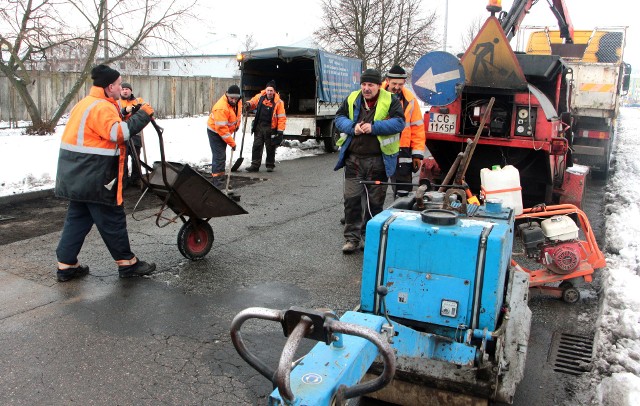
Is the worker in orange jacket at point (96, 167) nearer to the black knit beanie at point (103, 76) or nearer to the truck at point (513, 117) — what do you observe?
the black knit beanie at point (103, 76)

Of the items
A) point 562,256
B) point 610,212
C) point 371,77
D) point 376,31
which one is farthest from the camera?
point 376,31

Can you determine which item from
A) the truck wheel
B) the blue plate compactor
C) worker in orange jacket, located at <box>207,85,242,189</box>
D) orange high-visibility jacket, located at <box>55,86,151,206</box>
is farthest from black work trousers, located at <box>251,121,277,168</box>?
the blue plate compactor

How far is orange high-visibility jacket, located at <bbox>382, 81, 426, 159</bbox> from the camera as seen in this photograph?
6.57 meters

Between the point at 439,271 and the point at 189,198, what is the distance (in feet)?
9.56

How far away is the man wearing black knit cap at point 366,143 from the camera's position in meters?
5.76

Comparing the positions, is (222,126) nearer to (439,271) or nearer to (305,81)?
(439,271)

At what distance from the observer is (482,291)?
3.00 m

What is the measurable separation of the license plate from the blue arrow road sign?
4.43 feet

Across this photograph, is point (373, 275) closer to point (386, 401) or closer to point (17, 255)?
point (386, 401)

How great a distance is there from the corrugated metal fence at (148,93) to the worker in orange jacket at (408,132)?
16339 millimetres

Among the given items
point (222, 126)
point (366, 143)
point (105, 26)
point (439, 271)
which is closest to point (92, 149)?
point (366, 143)

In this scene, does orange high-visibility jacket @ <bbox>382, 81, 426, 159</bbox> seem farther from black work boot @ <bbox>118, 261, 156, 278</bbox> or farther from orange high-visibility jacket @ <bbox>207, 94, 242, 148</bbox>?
orange high-visibility jacket @ <bbox>207, 94, 242, 148</bbox>

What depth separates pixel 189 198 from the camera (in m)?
5.25

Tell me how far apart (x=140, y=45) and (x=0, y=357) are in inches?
563
